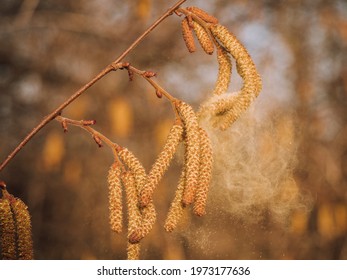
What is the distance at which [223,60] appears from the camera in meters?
0.98

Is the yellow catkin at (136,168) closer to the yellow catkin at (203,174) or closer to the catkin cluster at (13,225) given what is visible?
the yellow catkin at (203,174)

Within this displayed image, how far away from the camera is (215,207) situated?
4707 millimetres

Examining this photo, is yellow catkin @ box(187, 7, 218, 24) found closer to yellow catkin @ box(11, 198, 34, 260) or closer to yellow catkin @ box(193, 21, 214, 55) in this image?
yellow catkin @ box(193, 21, 214, 55)

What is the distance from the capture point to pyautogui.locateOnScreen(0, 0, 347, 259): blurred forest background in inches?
172

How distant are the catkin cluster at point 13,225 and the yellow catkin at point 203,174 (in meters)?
0.33

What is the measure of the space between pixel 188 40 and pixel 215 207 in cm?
390

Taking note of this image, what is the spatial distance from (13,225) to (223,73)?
0.51 meters

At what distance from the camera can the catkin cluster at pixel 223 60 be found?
914 mm

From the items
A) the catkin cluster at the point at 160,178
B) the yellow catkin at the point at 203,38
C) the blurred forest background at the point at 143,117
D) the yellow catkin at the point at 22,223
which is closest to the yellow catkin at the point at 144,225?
the catkin cluster at the point at 160,178

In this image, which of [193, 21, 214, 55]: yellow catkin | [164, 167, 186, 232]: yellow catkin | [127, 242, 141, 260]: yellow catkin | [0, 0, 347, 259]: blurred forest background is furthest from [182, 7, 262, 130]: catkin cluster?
[0, 0, 347, 259]: blurred forest background

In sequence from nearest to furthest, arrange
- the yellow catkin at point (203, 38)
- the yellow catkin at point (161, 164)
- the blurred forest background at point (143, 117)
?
the yellow catkin at point (161, 164), the yellow catkin at point (203, 38), the blurred forest background at point (143, 117)

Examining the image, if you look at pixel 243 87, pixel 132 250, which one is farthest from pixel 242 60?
pixel 132 250

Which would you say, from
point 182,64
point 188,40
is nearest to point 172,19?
point 182,64

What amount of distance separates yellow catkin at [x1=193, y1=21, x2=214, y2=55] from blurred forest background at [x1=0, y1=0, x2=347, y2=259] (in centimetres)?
337
